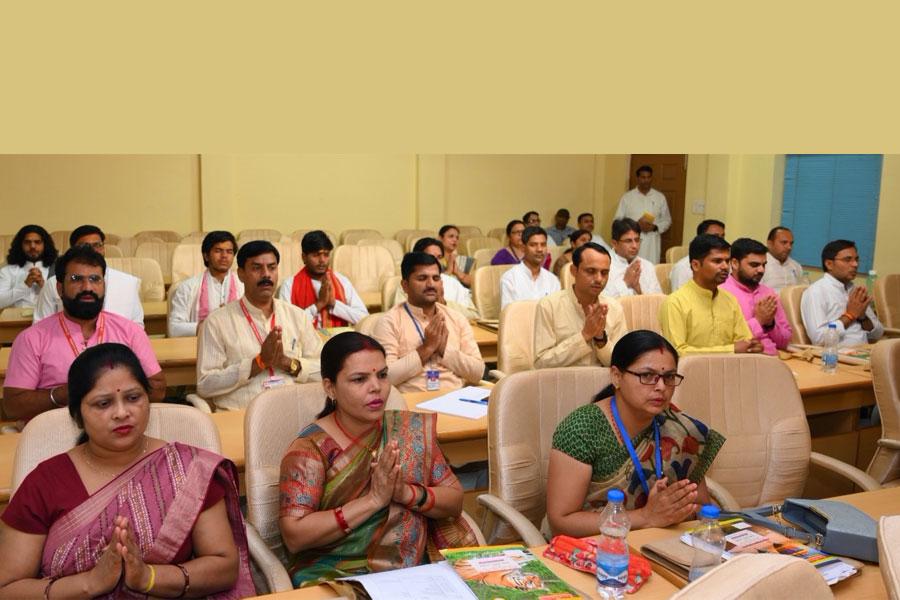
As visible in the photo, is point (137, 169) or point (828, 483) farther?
point (137, 169)

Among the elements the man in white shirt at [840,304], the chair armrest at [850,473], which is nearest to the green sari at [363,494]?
the chair armrest at [850,473]

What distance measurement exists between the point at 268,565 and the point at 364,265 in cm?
505

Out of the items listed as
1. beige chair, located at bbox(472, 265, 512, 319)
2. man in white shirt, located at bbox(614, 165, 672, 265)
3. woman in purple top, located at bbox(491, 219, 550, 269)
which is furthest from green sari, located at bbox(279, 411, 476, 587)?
man in white shirt, located at bbox(614, 165, 672, 265)

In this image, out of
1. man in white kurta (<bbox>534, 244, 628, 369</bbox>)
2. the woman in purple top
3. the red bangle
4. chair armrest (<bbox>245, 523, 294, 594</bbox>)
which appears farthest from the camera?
the woman in purple top

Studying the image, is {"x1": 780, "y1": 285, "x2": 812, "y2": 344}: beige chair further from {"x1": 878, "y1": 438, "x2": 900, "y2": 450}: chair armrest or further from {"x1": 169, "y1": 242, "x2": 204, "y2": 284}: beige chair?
{"x1": 169, "y1": 242, "x2": 204, "y2": 284}: beige chair

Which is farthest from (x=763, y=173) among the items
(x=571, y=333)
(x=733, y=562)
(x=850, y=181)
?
(x=733, y=562)

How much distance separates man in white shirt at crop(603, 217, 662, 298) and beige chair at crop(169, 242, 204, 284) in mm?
3369

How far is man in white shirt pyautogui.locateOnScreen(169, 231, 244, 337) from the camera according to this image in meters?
4.99

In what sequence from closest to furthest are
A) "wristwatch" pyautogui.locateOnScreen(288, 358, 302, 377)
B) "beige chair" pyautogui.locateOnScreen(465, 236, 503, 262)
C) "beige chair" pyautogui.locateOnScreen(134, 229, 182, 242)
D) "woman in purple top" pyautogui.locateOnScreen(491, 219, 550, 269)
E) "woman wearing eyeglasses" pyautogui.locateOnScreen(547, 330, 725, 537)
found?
"woman wearing eyeglasses" pyautogui.locateOnScreen(547, 330, 725, 537), "wristwatch" pyautogui.locateOnScreen(288, 358, 302, 377), "woman in purple top" pyautogui.locateOnScreen(491, 219, 550, 269), "beige chair" pyautogui.locateOnScreen(134, 229, 182, 242), "beige chair" pyautogui.locateOnScreen(465, 236, 503, 262)

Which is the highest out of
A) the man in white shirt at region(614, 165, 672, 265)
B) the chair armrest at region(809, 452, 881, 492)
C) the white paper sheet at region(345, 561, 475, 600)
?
the man in white shirt at region(614, 165, 672, 265)

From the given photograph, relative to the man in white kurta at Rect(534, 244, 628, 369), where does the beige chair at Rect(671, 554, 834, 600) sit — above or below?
above

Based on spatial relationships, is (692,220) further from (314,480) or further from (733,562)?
(733,562)

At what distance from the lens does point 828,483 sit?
11.7ft

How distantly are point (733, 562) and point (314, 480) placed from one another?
1.61 metres
